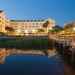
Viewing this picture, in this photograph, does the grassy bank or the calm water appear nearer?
the calm water

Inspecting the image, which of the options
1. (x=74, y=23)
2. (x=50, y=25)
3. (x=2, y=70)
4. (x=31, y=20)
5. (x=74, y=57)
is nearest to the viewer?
(x=2, y=70)

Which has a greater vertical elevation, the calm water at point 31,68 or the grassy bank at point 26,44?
the grassy bank at point 26,44

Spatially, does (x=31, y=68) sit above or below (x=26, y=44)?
below

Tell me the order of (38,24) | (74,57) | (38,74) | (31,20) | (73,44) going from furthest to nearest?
(31,20) → (38,24) → (73,44) → (74,57) → (38,74)

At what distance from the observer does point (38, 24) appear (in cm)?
12812

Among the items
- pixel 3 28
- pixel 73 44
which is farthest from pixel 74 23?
pixel 3 28

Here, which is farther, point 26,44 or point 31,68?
point 26,44

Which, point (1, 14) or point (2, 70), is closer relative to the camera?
point (2, 70)

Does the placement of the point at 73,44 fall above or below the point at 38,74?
above

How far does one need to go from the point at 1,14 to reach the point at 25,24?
21.0 meters

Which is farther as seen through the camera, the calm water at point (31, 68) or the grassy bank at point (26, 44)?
→ the grassy bank at point (26, 44)

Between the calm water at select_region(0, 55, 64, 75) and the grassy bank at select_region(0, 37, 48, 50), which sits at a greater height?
the grassy bank at select_region(0, 37, 48, 50)

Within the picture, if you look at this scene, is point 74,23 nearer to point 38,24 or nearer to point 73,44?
point 73,44

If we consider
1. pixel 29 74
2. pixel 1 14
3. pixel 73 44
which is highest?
pixel 1 14
